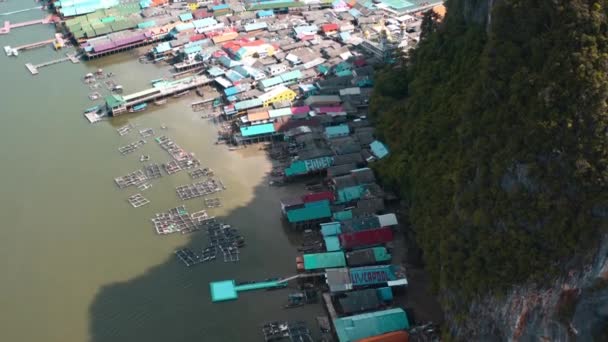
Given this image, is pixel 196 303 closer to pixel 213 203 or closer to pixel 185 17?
pixel 213 203

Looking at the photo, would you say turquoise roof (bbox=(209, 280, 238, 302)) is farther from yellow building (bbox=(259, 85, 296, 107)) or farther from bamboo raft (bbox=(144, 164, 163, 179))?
yellow building (bbox=(259, 85, 296, 107))

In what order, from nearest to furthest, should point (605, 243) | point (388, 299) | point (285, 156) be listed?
point (605, 243) → point (388, 299) → point (285, 156)

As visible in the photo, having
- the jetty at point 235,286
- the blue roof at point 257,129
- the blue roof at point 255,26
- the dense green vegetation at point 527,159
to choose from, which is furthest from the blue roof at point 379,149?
the blue roof at point 255,26

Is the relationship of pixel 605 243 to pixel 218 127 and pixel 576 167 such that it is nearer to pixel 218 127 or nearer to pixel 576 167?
pixel 576 167

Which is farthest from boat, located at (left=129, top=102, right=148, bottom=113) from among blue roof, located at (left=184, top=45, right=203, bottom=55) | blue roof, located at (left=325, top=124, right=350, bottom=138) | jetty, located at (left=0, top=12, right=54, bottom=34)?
jetty, located at (left=0, top=12, right=54, bottom=34)

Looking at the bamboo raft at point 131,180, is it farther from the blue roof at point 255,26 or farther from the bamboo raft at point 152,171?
the blue roof at point 255,26

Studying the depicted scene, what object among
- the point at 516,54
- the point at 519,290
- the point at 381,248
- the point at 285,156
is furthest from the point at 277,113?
the point at 519,290

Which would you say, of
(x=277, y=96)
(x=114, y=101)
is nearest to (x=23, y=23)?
(x=114, y=101)
